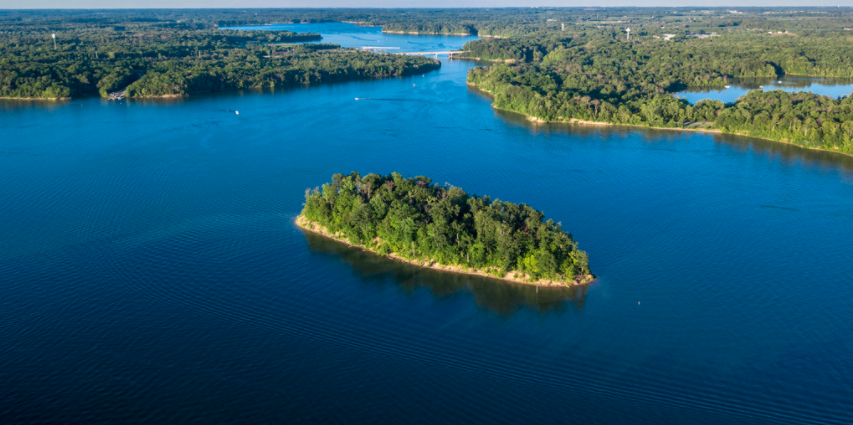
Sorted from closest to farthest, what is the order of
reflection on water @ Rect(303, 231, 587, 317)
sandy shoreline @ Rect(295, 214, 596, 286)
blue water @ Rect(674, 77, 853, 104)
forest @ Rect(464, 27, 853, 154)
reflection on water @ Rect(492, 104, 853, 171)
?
reflection on water @ Rect(303, 231, 587, 317) → sandy shoreline @ Rect(295, 214, 596, 286) → reflection on water @ Rect(492, 104, 853, 171) → forest @ Rect(464, 27, 853, 154) → blue water @ Rect(674, 77, 853, 104)

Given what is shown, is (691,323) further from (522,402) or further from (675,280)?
(522,402)

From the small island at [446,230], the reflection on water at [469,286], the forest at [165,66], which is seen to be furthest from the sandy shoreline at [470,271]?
the forest at [165,66]

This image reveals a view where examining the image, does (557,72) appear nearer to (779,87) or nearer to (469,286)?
(779,87)

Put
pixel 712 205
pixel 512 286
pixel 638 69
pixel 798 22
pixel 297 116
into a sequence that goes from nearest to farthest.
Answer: pixel 512 286 → pixel 712 205 → pixel 297 116 → pixel 638 69 → pixel 798 22

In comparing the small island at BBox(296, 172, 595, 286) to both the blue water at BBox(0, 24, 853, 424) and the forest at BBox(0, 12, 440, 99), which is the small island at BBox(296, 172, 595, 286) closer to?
the blue water at BBox(0, 24, 853, 424)

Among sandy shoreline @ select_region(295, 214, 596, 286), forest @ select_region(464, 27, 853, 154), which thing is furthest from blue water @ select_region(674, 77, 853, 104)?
sandy shoreline @ select_region(295, 214, 596, 286)

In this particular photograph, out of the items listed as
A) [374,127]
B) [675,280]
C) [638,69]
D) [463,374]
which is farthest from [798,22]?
[463,374]
